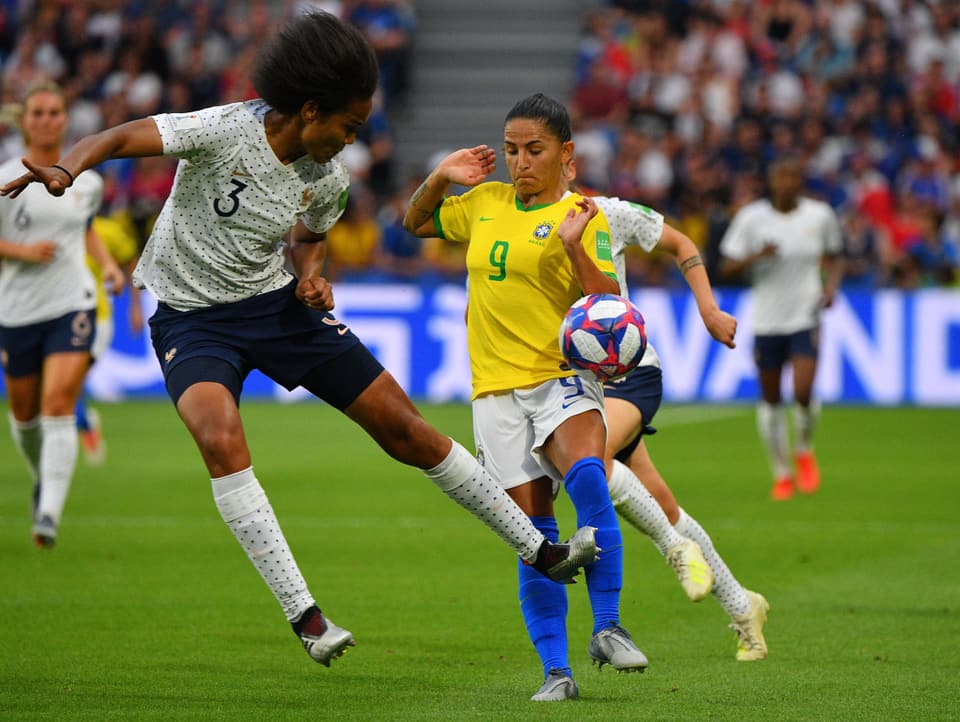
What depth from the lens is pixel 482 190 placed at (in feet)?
21.1

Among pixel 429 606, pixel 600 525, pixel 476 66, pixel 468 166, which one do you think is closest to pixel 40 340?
pixel 429 606

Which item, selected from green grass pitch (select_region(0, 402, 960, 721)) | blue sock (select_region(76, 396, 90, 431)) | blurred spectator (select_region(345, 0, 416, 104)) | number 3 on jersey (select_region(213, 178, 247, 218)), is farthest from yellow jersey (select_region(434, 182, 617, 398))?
blurred spectator (select_region(345, 0, 416, 104))

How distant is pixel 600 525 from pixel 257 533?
124 cm

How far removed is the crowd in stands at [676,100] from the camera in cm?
2153

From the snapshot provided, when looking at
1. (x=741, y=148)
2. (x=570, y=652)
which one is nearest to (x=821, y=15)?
(x=741, y=148)

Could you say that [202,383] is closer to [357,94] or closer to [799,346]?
[357,94]

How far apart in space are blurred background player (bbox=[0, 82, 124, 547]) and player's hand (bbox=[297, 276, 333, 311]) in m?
4.03

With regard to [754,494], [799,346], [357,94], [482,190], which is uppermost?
[357,94]

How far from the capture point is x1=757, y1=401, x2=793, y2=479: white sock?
43.1ft

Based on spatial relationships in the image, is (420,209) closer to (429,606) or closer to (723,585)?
(723,585)

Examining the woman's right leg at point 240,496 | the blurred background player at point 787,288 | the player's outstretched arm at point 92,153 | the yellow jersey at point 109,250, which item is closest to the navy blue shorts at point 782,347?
the blurred background player at point 787,288

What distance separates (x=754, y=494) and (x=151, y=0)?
17.9 m

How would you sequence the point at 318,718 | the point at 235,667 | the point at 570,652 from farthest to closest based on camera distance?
1. the point at 570,652
2. the point at 235,667
3. the point at 318,718

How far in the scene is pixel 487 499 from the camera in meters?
5.99
